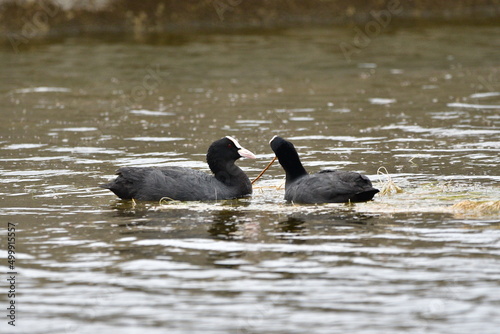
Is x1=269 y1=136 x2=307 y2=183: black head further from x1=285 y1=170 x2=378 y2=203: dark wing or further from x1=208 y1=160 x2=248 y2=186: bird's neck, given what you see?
x1=208 y1=160 x2=248 y2=186: bird's neck

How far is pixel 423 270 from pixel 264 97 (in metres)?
13.9

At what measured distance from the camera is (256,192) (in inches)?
534

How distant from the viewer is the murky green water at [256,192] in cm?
805

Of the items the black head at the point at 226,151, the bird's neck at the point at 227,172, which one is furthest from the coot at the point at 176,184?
the black head at the point at 226,151

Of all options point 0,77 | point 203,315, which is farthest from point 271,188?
point 0,77

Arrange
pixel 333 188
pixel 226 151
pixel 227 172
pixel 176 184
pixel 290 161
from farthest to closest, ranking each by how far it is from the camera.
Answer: pixel 226 151 → pixel 227 172 → pixel 290 161 → pixel 176 184 → pixel 333 188

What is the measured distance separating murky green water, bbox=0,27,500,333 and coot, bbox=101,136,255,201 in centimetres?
27

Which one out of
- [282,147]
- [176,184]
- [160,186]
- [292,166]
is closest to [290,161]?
[292,166]

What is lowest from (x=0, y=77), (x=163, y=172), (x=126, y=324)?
(x=126, y=324)

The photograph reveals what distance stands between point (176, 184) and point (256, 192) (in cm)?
131

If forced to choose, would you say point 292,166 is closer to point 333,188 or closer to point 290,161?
point 290,161

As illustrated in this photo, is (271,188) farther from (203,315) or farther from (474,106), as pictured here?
(474,106)

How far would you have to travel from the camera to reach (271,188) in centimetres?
1382

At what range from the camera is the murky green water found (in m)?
8.05
